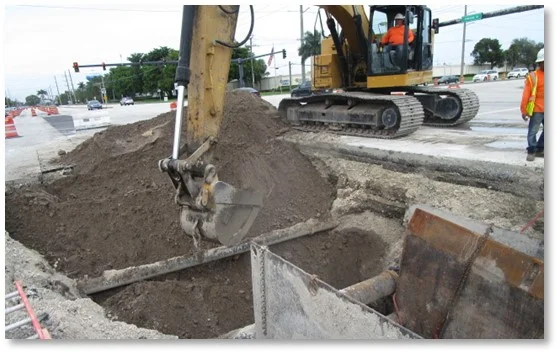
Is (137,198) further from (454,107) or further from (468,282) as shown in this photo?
(454,107)

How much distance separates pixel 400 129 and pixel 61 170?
615 cm

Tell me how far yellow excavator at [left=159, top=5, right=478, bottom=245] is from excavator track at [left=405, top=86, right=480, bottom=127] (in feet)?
0.07

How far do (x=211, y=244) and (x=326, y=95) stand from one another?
13.9 feet

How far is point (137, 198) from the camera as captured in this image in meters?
5.95

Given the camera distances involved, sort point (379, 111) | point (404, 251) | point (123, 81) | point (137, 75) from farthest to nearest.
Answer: point (123, 81) → point (137, 75) → point (379, 111) → point (404, 251)

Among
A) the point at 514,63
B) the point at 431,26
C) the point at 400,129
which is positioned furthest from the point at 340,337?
the point at 514,63

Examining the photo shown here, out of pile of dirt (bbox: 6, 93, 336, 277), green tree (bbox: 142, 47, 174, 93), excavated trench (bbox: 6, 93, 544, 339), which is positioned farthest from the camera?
green tree (bbox: 142, 47, 174, 93)

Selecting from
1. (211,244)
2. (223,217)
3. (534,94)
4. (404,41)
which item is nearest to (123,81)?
(404,41)

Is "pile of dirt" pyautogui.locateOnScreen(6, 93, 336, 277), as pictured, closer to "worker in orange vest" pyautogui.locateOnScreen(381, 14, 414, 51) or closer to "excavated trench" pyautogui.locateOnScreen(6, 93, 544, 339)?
"excavated trench" pyautogui.locateOnScreen(6, 93, 544, 339)

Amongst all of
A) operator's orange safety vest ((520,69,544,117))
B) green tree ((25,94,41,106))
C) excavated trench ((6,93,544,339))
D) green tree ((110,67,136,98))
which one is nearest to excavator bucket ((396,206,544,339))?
excavated trench ((6,93,544,339))

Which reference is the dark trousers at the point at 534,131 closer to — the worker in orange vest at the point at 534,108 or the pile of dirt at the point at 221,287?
the worker in orange vest at the point at 534,108

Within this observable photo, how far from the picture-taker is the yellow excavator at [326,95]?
3.47 meters

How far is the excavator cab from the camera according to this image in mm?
7266

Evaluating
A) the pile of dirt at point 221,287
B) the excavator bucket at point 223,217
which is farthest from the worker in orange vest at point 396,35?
the excavator bucket at point 223,217
